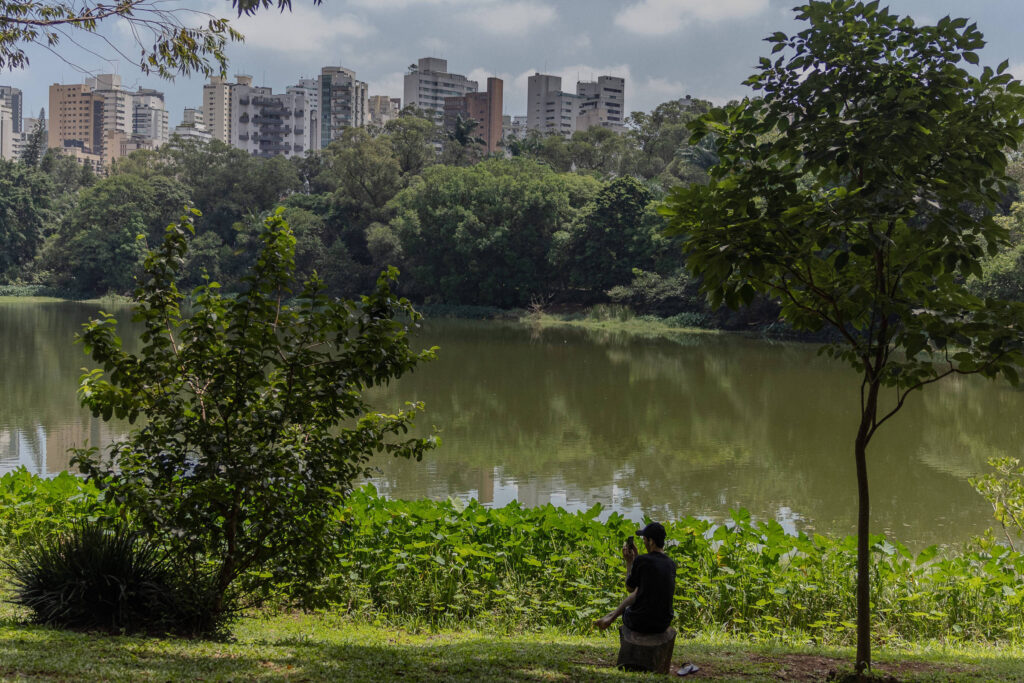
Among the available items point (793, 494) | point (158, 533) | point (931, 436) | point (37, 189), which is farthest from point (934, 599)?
point (37, 189)

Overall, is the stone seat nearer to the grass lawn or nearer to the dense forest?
the grass lawn

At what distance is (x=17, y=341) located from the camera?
3098 centimetres

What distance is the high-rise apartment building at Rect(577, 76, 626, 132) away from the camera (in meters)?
157

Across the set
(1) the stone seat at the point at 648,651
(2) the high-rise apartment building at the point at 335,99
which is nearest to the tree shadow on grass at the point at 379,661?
(1) the stone seat at the point at 648,651

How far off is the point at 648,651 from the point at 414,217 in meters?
Result: 49.9

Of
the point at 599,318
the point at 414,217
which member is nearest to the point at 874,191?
the point at 599,318

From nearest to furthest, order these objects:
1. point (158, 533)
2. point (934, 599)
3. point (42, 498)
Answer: point (158, 533), point (934, 599), point (42, 498)

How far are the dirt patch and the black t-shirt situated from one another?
0.99ft

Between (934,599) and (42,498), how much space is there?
21.2 ft

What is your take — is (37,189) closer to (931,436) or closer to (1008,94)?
(931,436)

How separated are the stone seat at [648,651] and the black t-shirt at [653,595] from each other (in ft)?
0.11

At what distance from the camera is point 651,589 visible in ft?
15.6

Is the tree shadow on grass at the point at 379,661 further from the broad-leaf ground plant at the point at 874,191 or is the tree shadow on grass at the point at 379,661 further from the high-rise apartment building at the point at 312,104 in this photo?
the high-rise apartment building at the point at 312,104

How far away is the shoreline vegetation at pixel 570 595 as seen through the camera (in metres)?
5.20
